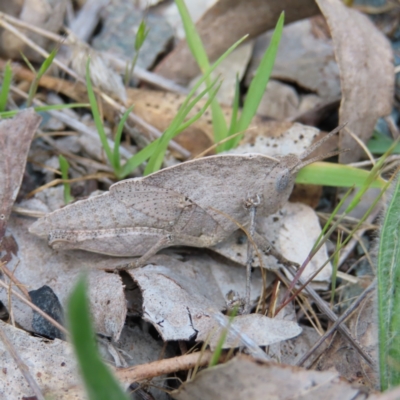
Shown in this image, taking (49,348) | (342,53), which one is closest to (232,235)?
(49,348)

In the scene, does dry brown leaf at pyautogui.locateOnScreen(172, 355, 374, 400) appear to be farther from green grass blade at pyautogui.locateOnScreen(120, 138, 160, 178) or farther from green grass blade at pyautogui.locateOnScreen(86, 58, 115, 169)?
green grass blade at pyautogui.locateOnScreen(86, 58, 115, 169)

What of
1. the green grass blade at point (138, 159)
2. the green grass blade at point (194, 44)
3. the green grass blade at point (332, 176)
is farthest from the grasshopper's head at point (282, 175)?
the green grass blade at point (194, 44)

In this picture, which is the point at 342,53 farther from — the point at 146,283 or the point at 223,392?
the point at 223,392

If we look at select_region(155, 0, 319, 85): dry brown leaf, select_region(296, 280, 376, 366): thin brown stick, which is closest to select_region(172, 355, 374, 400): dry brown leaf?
select_region(296, 280, 376, 366): thin brown stick

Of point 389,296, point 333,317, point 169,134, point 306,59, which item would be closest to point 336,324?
point 333,317

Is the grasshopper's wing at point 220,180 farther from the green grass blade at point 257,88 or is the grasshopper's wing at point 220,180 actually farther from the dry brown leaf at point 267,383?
the dry brown leaf at point 267,383
